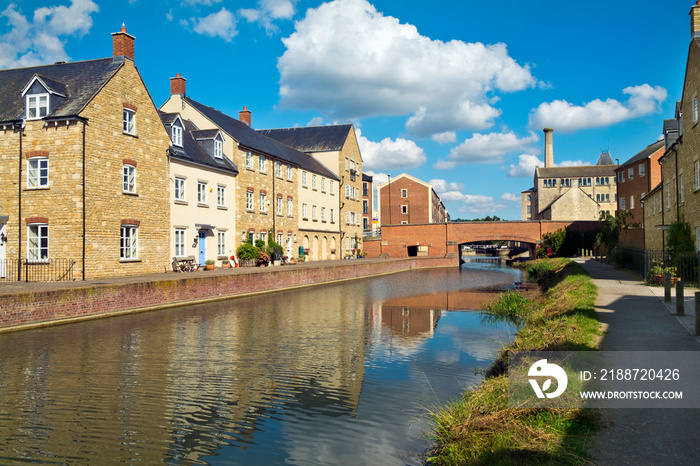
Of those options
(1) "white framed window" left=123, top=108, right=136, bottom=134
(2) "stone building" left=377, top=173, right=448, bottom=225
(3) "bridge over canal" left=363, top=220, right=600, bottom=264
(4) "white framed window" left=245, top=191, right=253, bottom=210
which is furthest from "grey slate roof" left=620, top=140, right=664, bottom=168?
(1) "white framed window" left=123, top=108, right=136, bottom=134

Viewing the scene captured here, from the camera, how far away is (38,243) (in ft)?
66.4

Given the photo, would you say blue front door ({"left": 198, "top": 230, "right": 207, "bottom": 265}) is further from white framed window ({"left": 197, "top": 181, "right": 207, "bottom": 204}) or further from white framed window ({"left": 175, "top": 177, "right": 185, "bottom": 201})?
white framed window ({"left": 175, "top": 177, "right": 185, "bottom": 201})

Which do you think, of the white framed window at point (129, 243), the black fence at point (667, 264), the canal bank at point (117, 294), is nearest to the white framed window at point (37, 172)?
the white framed window at point (129, 243)

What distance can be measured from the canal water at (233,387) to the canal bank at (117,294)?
0.54 m

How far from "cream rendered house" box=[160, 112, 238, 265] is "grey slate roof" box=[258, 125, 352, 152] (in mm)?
18879

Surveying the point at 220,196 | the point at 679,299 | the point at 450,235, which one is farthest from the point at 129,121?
the point at 450,235

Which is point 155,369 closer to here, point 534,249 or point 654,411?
point 654,411

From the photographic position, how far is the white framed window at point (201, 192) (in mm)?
27797

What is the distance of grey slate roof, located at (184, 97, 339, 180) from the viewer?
1300 inches

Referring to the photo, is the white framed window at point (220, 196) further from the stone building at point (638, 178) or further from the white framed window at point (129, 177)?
the stone building at point (638, 178)

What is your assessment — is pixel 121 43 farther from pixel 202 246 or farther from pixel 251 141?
pixel 251 141

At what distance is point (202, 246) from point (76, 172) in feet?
29.7

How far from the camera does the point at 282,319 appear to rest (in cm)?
1544

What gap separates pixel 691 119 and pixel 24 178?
1001 inches
